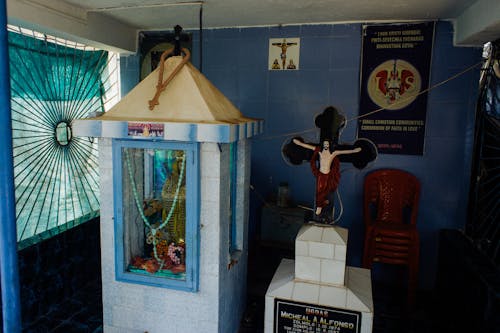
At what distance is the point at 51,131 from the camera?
158 inches

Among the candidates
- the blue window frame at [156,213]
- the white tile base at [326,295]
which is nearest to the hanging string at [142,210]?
the blue window frame at [156,213]

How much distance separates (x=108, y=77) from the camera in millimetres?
4965

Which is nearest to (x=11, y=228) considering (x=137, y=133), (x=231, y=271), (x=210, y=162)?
(x=137, y=133)

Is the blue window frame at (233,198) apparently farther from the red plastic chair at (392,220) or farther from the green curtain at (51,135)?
the green curtain at (51,135)

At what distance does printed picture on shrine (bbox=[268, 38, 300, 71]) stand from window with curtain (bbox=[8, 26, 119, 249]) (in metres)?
2.06

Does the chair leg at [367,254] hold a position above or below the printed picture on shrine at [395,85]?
below

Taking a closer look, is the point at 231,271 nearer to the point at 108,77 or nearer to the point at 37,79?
the point at 37,79

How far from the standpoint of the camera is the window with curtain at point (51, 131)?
11.9 ft

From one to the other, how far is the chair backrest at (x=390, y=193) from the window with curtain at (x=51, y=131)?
10.4 ft

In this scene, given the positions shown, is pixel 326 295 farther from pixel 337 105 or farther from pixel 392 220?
pixel 337 105

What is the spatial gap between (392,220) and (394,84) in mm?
1492

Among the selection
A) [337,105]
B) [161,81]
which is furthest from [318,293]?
[337,105]

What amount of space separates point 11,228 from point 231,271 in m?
1.98

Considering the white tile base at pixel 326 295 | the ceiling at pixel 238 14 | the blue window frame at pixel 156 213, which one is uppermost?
the ceiling at pixel 238 14
